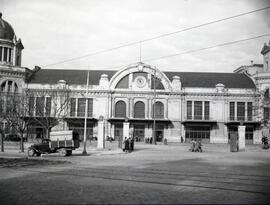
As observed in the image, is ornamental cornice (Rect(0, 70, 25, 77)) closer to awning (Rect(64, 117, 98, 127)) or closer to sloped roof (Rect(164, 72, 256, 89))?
awning (Rect(64, 117, 98, 127))

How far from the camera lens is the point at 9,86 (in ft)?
172

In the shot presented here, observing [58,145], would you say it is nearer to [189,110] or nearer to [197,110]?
[189,110]

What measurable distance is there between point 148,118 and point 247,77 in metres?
20.0

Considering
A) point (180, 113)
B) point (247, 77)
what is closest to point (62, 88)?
A: point (180, 113)

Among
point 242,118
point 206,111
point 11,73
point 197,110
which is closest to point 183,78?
point 197,110

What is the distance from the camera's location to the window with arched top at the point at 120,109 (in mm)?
54000

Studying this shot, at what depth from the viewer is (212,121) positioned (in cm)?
5191

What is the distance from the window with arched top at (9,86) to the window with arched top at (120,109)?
16927 millimetres

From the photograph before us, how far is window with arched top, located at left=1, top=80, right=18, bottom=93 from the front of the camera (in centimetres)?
5153

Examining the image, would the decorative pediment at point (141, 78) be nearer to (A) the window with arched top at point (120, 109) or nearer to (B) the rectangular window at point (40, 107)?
(A) the window with arched top at point (120, 109)

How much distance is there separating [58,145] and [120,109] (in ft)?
101

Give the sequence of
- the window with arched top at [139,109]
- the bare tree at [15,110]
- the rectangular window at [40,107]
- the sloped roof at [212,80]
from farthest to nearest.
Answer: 1. the sloped roof at [212,80]
2. the window with arched top at [139,109]
3. the rectangular window at [40,107]
4. the bare tree at [15,110]

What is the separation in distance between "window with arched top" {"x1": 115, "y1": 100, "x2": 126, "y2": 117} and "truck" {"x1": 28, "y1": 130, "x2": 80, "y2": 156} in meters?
29.9

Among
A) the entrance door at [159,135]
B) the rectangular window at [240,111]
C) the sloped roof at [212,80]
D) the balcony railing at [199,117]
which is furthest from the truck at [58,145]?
the rectangular window at [240,111]
